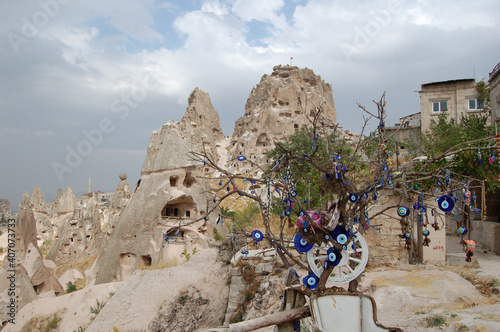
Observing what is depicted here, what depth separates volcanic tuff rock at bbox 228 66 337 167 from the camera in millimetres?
49188

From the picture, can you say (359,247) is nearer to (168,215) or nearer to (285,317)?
(285,317)

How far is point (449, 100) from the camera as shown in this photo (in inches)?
950

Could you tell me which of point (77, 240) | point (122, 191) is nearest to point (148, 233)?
point (122, 191)

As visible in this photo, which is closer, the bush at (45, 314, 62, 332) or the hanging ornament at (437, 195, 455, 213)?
the hanging ornament at (437, 195, 455, 213)

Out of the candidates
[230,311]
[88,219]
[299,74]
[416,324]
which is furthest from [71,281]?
[299,74]

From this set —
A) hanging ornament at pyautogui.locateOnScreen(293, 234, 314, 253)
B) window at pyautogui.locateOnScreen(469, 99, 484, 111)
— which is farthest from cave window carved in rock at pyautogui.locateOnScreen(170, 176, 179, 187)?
window at pyautogui.locateOnScreen(469, 99, 484, 111)

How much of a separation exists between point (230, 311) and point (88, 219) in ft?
62.0

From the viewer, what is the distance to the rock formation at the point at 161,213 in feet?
49.8

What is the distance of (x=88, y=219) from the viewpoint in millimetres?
25094

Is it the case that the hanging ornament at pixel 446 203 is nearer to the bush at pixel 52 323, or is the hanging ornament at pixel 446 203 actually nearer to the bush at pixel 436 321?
the bush at pixel 436 321

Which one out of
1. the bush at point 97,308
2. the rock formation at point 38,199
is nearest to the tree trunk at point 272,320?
the bush at point 97,308

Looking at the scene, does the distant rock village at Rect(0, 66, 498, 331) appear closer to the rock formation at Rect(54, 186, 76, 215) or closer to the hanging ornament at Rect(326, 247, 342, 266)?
the hanging ornament at Rect(326, 247, 342, 266)

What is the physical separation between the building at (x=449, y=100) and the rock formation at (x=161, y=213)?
1585cm

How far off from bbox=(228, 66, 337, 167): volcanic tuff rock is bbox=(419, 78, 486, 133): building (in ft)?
70.8
